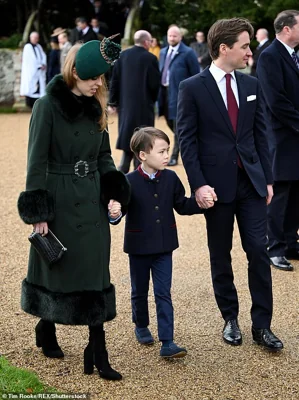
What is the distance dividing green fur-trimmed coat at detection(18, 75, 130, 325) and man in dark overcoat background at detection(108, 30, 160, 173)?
19.6 ft

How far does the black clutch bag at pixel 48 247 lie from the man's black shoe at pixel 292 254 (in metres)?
3.30

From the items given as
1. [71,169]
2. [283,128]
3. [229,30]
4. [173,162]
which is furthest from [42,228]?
[173,162]

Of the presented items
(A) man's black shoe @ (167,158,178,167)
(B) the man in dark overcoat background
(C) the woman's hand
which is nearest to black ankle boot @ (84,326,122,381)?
(C) the woman's hand

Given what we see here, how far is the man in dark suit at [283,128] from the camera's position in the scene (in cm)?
716

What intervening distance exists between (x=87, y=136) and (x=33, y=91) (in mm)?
15540

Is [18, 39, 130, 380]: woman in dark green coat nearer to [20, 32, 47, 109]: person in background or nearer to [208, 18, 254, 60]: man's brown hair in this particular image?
[208, 18, 254, 60]: man's brown hair

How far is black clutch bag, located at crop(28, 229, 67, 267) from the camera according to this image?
4.71m

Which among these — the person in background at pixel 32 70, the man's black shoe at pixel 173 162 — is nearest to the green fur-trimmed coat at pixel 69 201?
the man's black shoe at pixel 173 162

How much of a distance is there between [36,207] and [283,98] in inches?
121

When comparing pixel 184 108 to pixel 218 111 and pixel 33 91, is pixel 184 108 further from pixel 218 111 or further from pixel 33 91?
pixel 33 91

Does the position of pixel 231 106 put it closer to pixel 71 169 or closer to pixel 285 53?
pixel 71 169

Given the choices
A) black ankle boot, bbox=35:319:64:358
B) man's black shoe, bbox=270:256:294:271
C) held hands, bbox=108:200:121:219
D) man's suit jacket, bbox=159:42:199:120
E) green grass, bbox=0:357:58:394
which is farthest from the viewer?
man's suit jacket, bbox=159:42:199:120

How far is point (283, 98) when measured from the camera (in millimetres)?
7152

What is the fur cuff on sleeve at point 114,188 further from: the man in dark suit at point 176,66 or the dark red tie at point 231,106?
the man in dark suit at point 176,66
